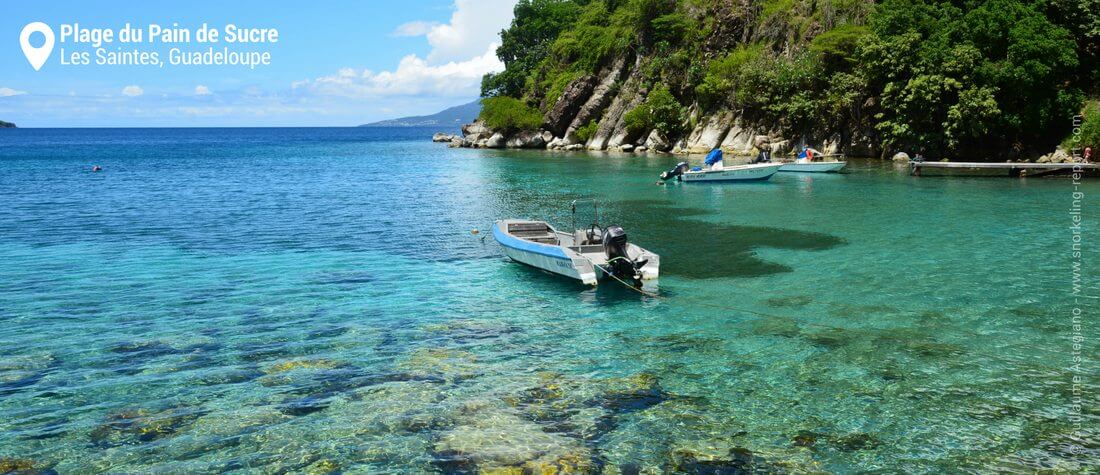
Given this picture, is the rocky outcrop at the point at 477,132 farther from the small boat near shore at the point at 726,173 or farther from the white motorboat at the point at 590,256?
the white motorboat at the point at 590,256

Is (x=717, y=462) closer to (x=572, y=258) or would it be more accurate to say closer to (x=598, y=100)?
(x=572, y=258)

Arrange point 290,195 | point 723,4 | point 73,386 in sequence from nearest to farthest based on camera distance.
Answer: point 73,386
point 290,195
point 723,4

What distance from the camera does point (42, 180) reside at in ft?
181

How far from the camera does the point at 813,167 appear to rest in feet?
169

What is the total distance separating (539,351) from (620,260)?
5.77 metres

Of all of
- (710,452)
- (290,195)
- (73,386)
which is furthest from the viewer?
(290,195)

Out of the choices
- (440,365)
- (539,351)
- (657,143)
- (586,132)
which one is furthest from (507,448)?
(586,132)

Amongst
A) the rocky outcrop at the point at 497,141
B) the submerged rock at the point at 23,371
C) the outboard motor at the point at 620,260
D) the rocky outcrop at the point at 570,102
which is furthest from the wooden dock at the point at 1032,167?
the rocky outcrop at the point at 497,141

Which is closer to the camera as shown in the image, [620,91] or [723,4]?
[723,4]

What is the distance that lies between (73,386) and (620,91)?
8354 centimetres

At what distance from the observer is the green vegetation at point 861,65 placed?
46719 mm

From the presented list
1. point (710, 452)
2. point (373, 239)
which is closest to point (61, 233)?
point (373, 239)

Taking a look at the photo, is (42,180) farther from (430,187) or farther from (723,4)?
(723,4)

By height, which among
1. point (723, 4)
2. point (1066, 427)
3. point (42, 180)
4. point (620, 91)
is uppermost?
point (723, 4)
